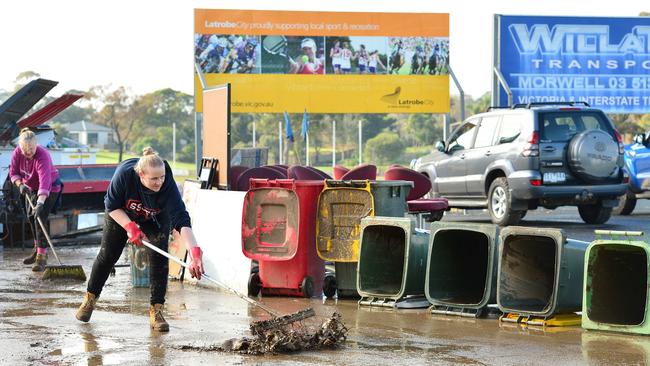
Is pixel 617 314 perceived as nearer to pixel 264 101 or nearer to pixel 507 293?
pixel 507 293

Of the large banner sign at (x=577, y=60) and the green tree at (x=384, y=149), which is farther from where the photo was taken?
the green tree at (x=384, y=149)

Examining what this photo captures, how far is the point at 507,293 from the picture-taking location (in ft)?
33.8

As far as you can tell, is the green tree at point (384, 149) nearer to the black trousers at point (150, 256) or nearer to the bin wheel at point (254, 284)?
the bin wheel at point (254, 284)

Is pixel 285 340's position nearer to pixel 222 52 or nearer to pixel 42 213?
pixel 42 213

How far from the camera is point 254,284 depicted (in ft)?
39.4

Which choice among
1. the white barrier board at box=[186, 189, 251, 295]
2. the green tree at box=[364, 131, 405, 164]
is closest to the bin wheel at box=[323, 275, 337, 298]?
the white barrier board at box=[186, 189, 251, 295]

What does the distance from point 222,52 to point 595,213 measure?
11.5 m

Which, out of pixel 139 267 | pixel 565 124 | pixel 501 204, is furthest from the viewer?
pixel 501 204

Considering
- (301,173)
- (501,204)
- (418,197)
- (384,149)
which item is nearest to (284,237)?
(301,173)

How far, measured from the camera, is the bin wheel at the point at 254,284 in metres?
12.0

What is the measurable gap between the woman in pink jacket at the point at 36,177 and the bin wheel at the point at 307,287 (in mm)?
4253

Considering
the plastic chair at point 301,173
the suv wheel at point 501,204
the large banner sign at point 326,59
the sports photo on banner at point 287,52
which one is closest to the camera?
the plastic chair at point 301,173

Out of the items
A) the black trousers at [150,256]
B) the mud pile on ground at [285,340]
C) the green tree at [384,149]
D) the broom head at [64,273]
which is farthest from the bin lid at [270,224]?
the green tree at [384,149]

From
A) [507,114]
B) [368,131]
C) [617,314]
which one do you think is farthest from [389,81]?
[368,131]
